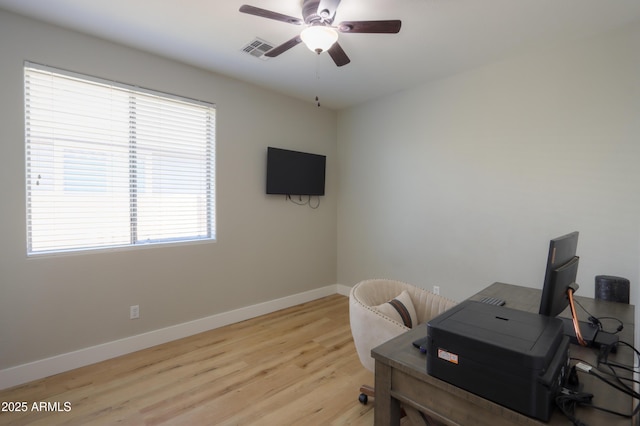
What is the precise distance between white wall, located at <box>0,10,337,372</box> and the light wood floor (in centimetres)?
32

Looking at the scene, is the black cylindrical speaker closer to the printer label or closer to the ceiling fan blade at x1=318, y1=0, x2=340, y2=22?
the printer label

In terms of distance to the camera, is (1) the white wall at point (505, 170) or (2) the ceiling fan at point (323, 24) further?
(1) the white wall at point (505, 170)

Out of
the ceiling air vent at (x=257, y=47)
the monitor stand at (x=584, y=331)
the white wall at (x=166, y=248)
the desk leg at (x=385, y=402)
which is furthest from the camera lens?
the ceiling air vent at (x=257, y=47)

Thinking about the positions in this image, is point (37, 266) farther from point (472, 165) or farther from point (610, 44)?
point (610, 44)

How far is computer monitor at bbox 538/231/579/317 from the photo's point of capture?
1.18 metres

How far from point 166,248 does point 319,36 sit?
2.39 meters

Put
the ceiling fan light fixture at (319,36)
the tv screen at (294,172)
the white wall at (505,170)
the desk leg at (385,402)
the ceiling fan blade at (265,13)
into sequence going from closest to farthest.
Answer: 1. the desk leg at (385,402)
2. the ceiling fan blade at (265,13)
3. the ceiling fan light fixture at (319,36)
4. the white wall at (505,170)
5. the tv screen at (294,172)

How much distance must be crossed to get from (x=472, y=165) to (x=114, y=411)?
366 cm

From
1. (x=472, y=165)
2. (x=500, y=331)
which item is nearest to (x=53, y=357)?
(x=500, y=331)

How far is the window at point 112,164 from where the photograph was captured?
2404 millimetres

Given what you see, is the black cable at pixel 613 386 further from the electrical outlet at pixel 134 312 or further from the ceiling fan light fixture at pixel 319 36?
the electrical outlet at pixel 134 312

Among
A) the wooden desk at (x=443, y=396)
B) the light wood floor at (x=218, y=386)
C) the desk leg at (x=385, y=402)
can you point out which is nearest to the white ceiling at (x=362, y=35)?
the wooden desk at (x=443, y=396)

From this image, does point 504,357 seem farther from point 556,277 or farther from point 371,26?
point 371,26

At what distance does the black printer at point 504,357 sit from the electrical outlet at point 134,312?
277cm
